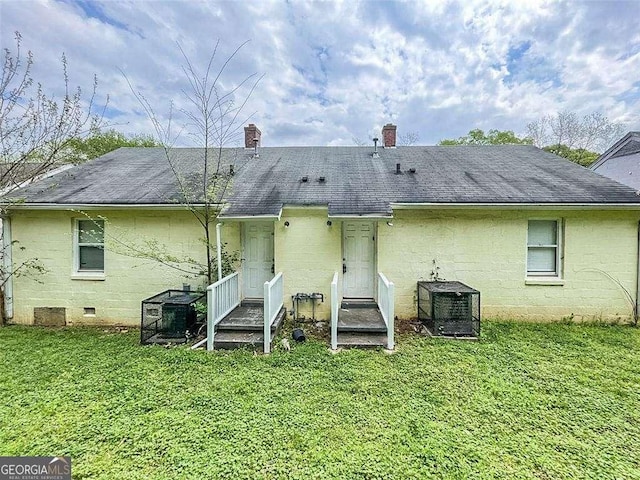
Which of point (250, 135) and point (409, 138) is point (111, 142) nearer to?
point (250, 135)

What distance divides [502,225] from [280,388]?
21.2 ft

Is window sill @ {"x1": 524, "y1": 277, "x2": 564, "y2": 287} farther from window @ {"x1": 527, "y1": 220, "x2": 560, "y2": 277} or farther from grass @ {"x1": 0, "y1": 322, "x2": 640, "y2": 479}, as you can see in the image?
grass @ {"x1": 0, "y1": 322, "x2": 640, "y2": 479}

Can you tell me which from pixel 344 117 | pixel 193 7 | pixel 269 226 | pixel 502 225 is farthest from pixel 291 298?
pixel 344 117

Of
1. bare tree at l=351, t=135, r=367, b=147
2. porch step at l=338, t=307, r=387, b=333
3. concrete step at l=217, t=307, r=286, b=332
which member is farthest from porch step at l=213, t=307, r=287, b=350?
bare tree at l=351, t=135, r=367, b=147

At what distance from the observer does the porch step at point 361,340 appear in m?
5.74

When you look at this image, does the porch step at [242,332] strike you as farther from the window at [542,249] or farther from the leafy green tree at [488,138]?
the leafy green tree at [488,138]

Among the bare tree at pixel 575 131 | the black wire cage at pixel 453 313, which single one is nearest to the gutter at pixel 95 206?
the black wire cage at pixel 453 313

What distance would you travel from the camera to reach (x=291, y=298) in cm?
723

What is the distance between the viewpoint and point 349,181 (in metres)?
8.27

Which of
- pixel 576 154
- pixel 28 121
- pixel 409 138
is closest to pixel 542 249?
pixel 28 121

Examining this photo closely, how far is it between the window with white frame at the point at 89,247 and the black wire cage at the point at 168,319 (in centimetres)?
227

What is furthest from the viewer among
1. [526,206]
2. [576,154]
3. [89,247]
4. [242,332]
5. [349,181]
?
[576,154]

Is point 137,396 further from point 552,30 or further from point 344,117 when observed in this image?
point 344,117

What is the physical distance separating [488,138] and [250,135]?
2724 cm
